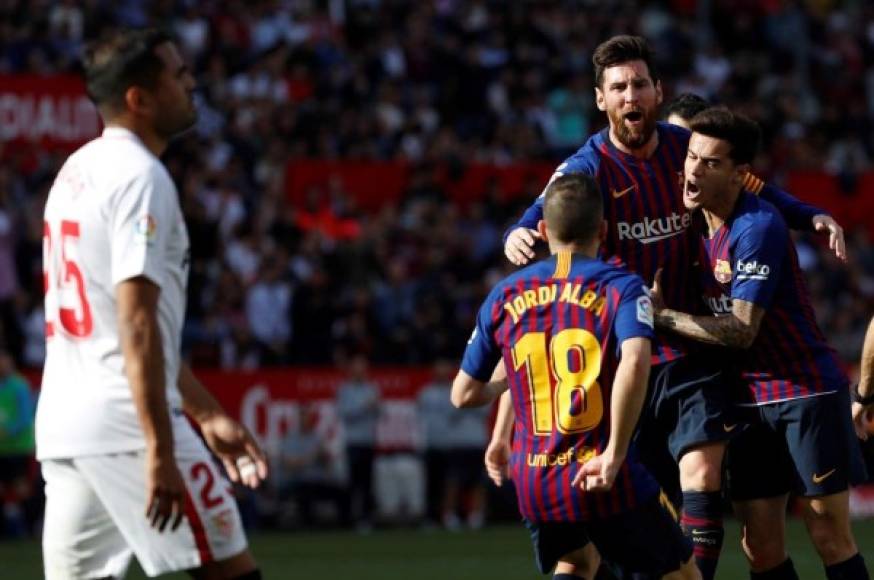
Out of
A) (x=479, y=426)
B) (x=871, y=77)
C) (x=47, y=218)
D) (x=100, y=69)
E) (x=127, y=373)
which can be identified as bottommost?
(x=479, y=426)

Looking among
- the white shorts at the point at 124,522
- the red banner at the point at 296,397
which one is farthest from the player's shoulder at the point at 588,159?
the red banner at the point at 296,397

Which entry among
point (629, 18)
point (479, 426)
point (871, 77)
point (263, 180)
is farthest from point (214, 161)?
point (871, 77)

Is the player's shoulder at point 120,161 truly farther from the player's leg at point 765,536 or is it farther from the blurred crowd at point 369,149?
the blurred crowd at point 369,149

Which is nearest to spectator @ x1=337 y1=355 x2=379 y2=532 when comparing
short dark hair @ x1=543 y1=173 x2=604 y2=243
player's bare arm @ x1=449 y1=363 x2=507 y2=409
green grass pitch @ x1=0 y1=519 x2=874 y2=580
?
green grass pitch @ x1=0 y1=519 x2=874 y2=580

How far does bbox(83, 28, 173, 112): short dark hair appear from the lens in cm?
540

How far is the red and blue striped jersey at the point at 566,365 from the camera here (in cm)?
618

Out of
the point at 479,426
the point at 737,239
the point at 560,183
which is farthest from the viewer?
the point at 479,426

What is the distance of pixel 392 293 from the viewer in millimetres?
19844

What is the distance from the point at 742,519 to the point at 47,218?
394cm

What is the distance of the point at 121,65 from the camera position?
5.40 m

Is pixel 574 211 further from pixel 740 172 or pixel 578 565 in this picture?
pixel 740 172

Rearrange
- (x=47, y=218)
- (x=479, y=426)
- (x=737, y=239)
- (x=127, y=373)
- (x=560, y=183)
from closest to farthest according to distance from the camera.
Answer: (x=127, y=373)
(x=47, y=218)
(x=560, y=183)
(x=737, y=239)
(x=479, y=426)

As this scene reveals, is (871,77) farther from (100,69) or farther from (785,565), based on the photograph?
(100,69)

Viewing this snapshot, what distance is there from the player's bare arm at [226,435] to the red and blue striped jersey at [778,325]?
2941 mm
